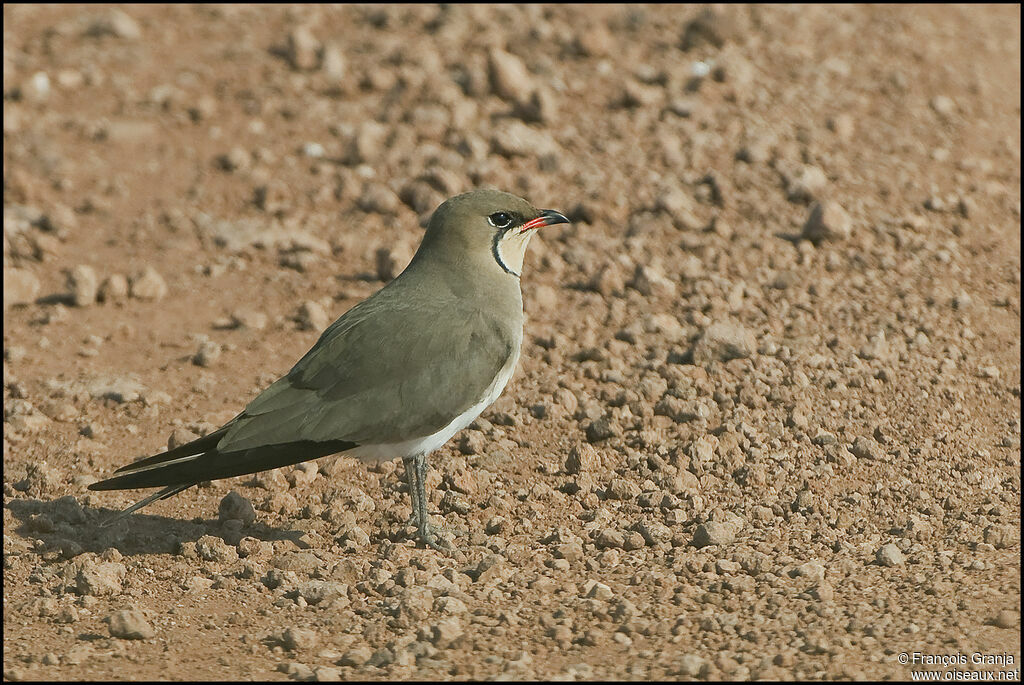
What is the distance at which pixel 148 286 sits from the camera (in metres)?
7.95

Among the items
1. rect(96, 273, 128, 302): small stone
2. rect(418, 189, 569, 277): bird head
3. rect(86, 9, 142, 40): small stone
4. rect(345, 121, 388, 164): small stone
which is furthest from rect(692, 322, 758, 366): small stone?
rect(86, 9, 142, 40): small stone

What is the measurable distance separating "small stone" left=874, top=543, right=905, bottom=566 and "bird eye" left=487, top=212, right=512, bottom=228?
219 centimetres

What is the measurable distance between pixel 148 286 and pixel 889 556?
471 cm

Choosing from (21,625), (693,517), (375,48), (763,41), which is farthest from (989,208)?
(21,625)

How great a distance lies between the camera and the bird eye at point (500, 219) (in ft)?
19.9

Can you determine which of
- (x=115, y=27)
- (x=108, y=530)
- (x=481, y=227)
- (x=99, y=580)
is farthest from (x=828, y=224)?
(x=115, y=27)

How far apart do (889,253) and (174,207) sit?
4656 millimetres

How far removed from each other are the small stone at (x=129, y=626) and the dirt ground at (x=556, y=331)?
1 centimetres

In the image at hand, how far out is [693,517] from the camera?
18.8 feet

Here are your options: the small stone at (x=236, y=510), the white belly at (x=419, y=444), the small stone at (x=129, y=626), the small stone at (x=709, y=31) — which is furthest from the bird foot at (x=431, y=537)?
the small stone at (x=709, y=31)

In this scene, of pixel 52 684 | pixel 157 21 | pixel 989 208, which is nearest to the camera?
pixel 52 684

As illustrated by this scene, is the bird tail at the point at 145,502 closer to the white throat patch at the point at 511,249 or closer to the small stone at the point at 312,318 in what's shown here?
the white throat patch at the point at 511,249

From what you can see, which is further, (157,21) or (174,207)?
(157,21)

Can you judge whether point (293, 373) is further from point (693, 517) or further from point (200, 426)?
point (693, 517)
